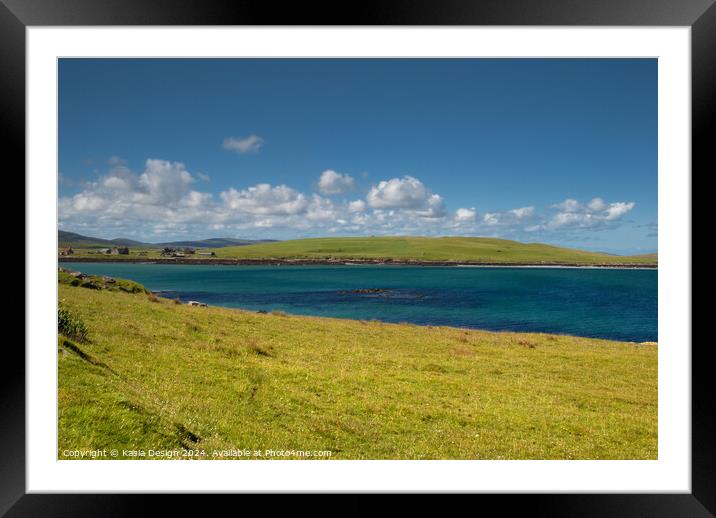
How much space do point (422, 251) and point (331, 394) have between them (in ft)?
141

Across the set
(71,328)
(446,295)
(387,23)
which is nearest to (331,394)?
(71,328)

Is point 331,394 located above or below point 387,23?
below

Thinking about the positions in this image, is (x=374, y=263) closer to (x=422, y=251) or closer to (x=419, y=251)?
(x=419, y=251)

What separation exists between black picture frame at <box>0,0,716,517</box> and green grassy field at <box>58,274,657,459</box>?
56cm

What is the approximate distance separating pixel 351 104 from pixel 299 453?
689 cm

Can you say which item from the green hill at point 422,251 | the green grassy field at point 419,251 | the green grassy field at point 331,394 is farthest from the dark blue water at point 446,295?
the green grassy field at point 331,394

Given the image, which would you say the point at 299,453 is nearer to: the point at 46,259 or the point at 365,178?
the point at 46,259

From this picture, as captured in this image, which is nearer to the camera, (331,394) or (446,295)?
(331,394)

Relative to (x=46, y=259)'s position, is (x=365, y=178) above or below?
above

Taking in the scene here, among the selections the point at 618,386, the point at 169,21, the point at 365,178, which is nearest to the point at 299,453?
the point at 169,21

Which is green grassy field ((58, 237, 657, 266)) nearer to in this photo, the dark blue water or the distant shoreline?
the distant shoreline

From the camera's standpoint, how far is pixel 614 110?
8.01 metres

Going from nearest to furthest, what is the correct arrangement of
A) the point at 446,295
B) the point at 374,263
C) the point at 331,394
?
1. the point at 331,394
2. the point at 446,295
3. the point at 374,263

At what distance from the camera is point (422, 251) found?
47.6 meters
